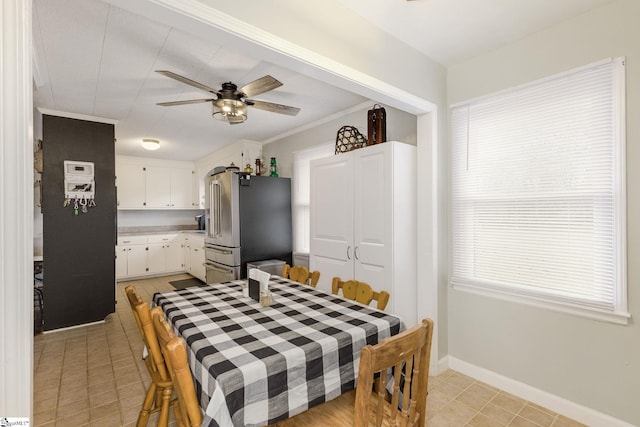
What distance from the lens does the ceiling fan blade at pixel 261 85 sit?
216 cm

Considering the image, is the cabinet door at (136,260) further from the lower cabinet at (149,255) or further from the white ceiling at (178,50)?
the white ceiling at (178,50)

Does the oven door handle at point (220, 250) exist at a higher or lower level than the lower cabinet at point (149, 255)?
higher

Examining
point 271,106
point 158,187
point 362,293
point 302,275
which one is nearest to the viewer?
point 362,293

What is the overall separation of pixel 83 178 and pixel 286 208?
8.16 feet

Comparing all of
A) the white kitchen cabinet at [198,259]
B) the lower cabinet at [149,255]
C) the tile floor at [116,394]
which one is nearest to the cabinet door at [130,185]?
the lower cabinet at [149,255]

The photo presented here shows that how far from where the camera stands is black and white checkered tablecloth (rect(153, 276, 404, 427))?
3.67ft

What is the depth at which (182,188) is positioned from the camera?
673cm

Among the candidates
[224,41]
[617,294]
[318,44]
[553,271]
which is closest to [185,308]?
[224,41]

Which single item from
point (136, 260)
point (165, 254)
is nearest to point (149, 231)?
point (165, 254)

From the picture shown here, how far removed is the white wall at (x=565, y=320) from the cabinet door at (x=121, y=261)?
586 centimetres

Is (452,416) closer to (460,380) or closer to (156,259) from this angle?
(460,380)

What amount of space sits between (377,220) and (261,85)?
1409 mm

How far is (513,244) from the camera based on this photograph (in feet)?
7.42

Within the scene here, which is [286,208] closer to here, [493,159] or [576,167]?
[493,159]
